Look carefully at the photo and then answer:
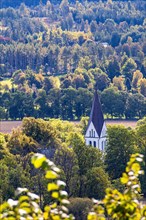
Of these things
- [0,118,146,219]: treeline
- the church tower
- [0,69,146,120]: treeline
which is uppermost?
[0,69,146,120]: treeline

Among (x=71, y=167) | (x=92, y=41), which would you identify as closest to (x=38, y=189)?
(x=71, y=167)

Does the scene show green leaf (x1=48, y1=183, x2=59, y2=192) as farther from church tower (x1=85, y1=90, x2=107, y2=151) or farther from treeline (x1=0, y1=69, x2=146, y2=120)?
treeline (x1=0, y1=69, x2=146, y2=120)

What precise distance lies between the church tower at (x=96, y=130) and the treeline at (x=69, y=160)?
1510 millimetres

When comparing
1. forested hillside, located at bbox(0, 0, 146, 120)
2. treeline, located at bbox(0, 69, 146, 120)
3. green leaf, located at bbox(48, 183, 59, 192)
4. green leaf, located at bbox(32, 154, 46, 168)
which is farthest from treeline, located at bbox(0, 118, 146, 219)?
forested hillside, located at bbox(0, 0, 146, 120)

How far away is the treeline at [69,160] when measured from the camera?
56.6 meters

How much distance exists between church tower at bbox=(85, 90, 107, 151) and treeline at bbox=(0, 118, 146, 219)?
4.95 ft

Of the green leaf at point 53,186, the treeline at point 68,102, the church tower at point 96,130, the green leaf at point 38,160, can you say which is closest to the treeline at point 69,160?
the church tower at point 96,130

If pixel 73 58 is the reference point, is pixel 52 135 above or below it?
below

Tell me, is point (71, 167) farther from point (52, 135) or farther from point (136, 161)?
point (136, 161)

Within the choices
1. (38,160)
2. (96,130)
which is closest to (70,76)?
(96,130)

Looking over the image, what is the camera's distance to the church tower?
243 feet

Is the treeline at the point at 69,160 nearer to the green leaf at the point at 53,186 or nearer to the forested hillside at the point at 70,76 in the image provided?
the green leaf at the point at 53,186

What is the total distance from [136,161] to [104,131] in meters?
61.5

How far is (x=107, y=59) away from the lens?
164 metres
